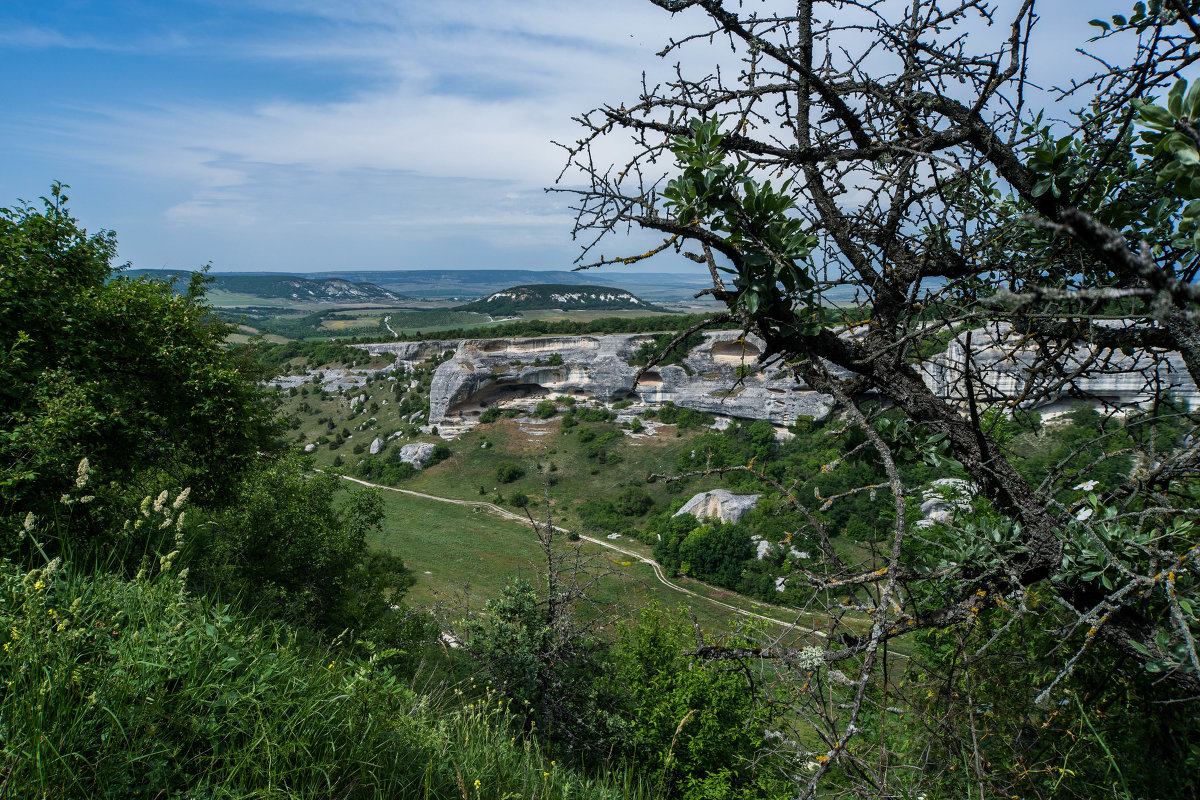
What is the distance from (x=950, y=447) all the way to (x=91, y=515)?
19.3 feet

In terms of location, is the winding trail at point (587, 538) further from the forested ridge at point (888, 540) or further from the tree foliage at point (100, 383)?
the forested ridge at point (888, 540)

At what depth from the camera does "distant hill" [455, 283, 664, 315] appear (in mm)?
140625

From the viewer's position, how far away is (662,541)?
132 ft

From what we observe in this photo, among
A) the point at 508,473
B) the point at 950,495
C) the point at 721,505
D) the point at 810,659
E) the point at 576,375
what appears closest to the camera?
the point at 810,659

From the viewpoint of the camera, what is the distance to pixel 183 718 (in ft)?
6.95

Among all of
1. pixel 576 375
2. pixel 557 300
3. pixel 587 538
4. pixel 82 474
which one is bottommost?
pixel 587 538

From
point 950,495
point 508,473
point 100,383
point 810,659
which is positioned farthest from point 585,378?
point 810,659

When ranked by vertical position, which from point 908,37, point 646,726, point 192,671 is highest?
point 908,37

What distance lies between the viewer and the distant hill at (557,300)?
140625 millimetres

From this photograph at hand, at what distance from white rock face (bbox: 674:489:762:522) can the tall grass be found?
4019 centimetres

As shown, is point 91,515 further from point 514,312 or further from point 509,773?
point 514,312

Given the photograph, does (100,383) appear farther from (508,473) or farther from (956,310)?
(508,473)

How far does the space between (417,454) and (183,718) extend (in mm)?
59635

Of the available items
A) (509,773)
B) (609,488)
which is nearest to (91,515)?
(509,773)
